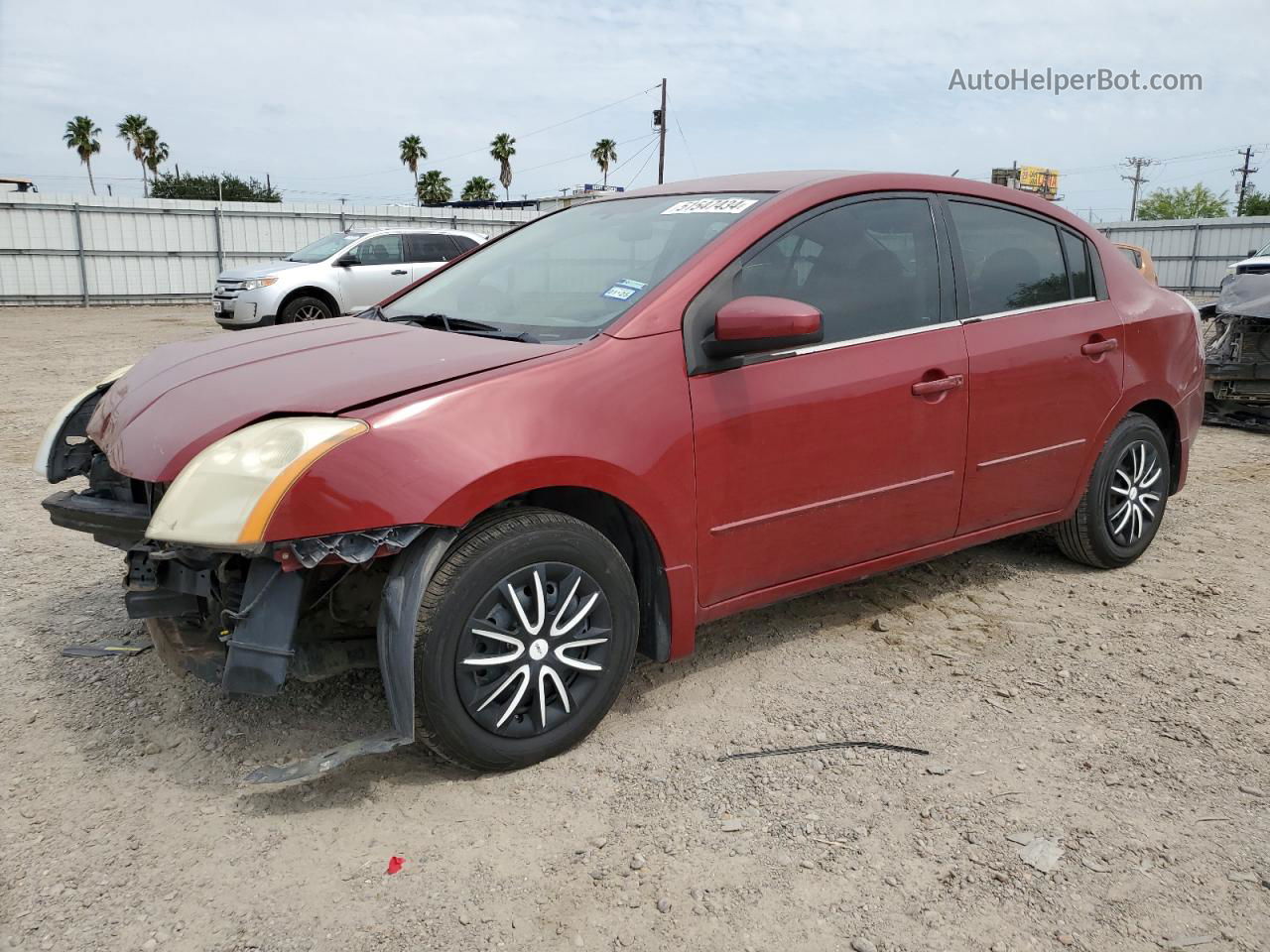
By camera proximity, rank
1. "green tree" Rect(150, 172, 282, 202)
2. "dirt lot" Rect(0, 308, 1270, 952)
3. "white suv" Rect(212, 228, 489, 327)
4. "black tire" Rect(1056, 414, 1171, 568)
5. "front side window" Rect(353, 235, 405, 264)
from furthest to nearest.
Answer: "green tree" Rect(150, 172, 282, 202), "front side window" Rect(353, 235, 405, 264), "white suv" Rect(212, 228, 489, 327), "black tire" Rect(1056, 414, 1171, 568), "dirt lot" Rect(0, 308, 1270, 952)

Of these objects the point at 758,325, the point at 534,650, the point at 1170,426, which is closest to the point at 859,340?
the point at 758,325

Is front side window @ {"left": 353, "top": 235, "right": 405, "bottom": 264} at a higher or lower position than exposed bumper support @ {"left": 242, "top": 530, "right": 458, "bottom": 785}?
higher

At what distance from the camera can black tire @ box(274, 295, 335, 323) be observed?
14.2 m

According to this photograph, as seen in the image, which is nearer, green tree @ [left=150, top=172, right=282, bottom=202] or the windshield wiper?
the windshield wiper

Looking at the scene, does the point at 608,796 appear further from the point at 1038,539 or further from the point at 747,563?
the point at 1038,539

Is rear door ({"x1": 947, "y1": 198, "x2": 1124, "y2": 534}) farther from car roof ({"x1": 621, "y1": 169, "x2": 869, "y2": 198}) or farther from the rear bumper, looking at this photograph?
the rear bumper

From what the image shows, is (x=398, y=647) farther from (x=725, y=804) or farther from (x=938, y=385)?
(x=938, y=385)

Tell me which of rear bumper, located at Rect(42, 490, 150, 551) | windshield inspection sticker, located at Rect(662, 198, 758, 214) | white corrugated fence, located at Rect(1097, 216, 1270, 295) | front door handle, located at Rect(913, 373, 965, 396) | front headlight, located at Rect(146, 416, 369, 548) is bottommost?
rear bumper, located at Rect(42, 490, 150, 551)

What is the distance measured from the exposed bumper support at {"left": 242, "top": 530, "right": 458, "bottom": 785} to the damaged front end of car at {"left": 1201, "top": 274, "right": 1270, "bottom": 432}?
7.64 meters

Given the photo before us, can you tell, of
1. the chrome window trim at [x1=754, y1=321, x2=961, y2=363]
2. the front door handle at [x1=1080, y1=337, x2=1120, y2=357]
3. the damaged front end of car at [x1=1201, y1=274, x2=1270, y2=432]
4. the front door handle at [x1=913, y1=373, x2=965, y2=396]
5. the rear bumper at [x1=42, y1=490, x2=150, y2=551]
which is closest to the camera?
the rear bumper at [x1=42, y1=490, x2=150, y2=551]

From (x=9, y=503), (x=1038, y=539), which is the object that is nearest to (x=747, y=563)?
(x=1038, y=539)

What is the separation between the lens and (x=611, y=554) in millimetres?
2924

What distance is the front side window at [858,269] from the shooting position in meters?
3.33

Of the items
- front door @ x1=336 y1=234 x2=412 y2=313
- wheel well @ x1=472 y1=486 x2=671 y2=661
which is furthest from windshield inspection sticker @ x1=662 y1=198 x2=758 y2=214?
front door @ x1=336 y1=234 x2=412 y2=313
